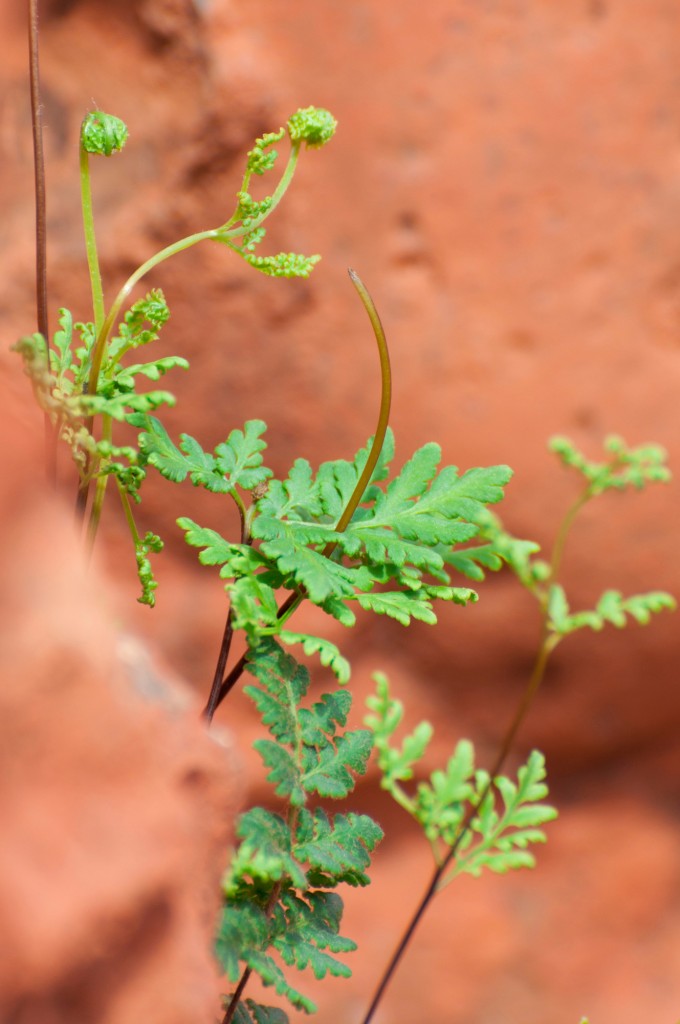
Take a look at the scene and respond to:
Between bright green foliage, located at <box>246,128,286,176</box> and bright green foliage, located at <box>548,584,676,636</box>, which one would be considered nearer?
bright green foliage, located at <box>548,584,676,636</box>

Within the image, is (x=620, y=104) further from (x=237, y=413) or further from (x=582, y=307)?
(x=237, y=413)

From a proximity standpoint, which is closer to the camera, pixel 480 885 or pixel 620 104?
pixel 620 104

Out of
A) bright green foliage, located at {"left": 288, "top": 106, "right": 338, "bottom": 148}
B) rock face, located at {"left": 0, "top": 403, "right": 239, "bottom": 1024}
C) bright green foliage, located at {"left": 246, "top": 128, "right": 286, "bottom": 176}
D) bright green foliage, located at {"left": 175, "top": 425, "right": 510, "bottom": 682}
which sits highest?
bright green foliage, located at {"left": 288, "top": 106, "right": 338, "bottom": 148}

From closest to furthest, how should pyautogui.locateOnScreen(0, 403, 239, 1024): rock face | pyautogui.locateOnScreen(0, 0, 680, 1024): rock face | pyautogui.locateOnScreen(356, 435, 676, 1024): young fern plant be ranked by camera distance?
pyautogui.locateOnScreen(0, 403, 239, 1024): rock face → pyautogui.locateOnScreen(356, 435, 676, 1024): young fern plant → pyautogui.locateOnScreen(0, 0, 680, 1024): rock face

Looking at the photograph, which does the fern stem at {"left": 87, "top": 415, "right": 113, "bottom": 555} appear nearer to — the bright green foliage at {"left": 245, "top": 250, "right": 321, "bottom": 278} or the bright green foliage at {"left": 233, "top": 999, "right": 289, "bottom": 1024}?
the bright green foliage at {"left": 245, "top": 250, "right": 321, "bottom": 278}

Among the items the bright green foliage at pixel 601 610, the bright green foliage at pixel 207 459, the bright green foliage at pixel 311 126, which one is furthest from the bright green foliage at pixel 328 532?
the bright green foliage at pixel 311 126

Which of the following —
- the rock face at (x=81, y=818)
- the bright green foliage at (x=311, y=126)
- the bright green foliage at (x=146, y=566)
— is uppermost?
the bright green foliage at (x=311, y=126)

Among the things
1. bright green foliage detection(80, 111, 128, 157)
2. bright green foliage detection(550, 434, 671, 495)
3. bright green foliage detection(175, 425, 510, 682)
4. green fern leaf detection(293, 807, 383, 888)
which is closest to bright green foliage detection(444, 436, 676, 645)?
bright green foliage detection(550, 434, 671, 495)

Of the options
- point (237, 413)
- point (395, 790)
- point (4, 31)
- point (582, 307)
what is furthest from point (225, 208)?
point (395, 790)

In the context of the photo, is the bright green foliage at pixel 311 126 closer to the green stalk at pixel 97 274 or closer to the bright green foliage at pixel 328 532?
the green stalk at pixel 97 274
